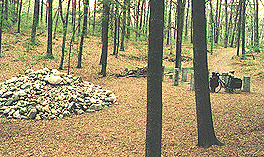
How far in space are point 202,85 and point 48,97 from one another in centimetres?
608

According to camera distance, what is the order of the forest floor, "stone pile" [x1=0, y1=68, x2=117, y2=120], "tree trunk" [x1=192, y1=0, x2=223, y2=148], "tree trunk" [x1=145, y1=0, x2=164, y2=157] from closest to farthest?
1. "tree trunk" [x1=145, y1=0, x2=164, y2=157]
2. "tree trunk" [x1=192, y1=0, x2=223, y2=148]
3. the forest floor
4. "stone pile" [x1=0, y1=68, x2=117, y2=120]

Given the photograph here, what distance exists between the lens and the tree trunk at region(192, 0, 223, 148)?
14.8ft

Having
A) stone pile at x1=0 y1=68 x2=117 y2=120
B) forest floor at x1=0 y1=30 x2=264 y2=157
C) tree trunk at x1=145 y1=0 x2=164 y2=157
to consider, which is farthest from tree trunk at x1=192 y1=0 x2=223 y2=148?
stone pile at x1=0 y1=68 x2=117 y2=120

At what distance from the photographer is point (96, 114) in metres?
7.77

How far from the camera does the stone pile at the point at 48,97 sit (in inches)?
292

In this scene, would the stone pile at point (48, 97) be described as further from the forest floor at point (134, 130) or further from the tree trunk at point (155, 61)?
the tree trunk at point (155, 61)

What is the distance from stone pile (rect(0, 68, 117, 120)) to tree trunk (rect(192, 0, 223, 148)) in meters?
4.68

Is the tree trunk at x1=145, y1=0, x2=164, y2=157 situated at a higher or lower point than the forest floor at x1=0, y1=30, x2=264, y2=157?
higher

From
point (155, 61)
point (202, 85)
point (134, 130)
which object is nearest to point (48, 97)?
point (134, 130)

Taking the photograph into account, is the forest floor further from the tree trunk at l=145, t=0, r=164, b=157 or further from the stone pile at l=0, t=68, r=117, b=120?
the tree trunk at l=145, t=0, r=164, b=157

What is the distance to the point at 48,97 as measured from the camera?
26.2ft

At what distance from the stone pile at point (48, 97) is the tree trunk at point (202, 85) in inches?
184

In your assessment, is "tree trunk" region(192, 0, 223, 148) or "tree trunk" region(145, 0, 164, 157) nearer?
"tree trunk" region(145, 0, 164, 157)

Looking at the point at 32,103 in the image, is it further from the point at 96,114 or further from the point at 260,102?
the point at 260,102
